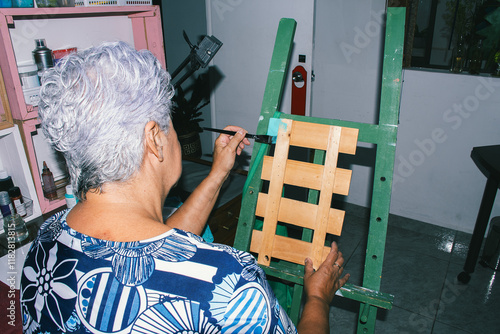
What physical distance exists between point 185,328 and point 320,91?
101 inches

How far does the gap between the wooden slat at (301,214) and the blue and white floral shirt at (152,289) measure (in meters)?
0.53

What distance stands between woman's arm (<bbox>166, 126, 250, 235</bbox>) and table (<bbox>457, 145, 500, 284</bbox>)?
162cm

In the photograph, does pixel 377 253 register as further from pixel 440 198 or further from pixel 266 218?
pixel 440 198

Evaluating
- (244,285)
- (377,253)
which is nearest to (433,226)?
(377,253)

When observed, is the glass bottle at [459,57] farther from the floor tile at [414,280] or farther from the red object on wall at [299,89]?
the floor tile at [414,280]

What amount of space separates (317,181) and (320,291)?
0.36 meters

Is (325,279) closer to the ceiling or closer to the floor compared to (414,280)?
closer to the ceiling

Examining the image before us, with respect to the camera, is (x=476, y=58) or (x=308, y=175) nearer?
(x=308, y=175)

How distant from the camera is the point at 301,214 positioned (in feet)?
4.13

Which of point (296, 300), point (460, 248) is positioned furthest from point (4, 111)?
point (460, 248)

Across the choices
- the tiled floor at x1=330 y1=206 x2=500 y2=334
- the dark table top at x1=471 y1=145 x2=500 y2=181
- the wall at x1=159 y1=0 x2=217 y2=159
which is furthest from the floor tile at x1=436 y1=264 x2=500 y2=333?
the wall at x1=159 y1=0 x2=217 y2=159

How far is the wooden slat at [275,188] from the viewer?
1271mm

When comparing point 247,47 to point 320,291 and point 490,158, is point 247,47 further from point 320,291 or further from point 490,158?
point 320,291

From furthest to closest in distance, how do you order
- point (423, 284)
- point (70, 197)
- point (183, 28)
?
point (183, 28), point (423, 284), point (70, 197)
